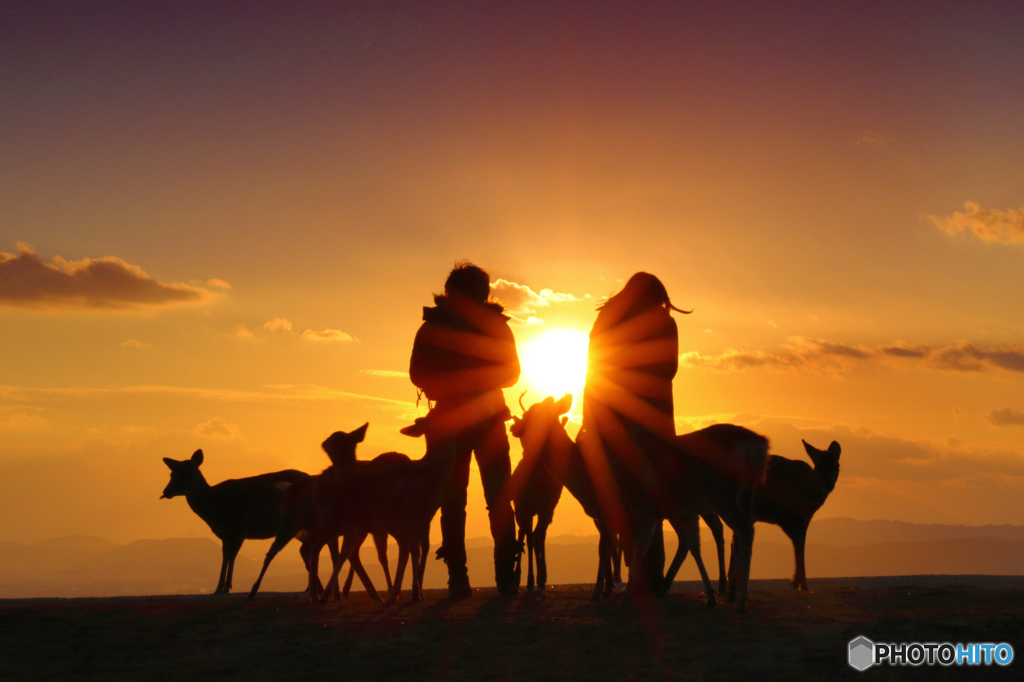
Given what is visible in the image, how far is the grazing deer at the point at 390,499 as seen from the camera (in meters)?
10.1

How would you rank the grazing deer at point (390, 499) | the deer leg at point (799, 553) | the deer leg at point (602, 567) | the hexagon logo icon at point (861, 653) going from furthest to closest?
1. the deer leg at point (799, 553)
2. the grazing deer at point (390, 499)
3. the deer leg at point (602, 567)
4. the hexagon logo icon at point (861, 653)

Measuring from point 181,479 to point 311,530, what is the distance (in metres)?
3.04

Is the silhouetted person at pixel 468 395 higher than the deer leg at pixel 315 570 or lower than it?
higher

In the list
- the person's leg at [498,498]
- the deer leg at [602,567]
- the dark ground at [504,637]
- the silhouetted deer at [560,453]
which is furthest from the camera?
the person's leg at [498,498]

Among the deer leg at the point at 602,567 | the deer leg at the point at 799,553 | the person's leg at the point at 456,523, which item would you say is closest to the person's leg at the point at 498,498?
the person's leg at the point at 456,523

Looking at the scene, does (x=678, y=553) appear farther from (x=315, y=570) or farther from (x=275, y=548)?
(x=275, y=548)

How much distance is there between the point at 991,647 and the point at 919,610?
6.08 feet

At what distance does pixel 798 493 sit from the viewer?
424 inches

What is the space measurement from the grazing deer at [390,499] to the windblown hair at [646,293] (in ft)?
10.0

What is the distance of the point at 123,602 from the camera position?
10297mm

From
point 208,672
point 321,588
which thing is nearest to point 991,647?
point 208,672

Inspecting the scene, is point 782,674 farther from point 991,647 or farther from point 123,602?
point 123,602

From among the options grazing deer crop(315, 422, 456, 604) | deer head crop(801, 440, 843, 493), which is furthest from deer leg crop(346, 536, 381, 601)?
deer head crop(801, 440, 843, 493)

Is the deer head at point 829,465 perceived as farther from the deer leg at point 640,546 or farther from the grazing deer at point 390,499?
the grazing deer at point 390,499
